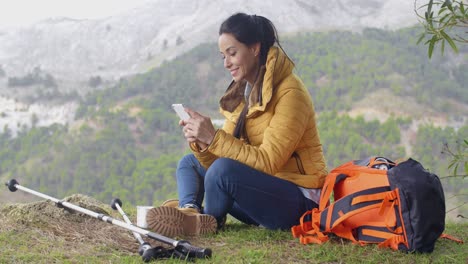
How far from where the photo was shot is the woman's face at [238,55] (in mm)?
2467

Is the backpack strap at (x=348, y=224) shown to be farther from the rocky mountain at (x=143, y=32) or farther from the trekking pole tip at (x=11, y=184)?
the rocky mountain at (x=143, y=32)

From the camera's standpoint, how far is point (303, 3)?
37.6m

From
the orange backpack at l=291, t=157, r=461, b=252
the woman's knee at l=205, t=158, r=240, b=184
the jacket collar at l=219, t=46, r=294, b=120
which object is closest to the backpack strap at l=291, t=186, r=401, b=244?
the orange backpack at l=291, t=157, r=461, b=252

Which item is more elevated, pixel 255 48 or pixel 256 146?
pixel 255 48

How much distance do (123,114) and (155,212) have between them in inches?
1211

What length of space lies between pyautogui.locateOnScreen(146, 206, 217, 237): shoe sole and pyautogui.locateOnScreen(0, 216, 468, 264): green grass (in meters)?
0.04

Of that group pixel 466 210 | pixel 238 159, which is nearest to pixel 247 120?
pixel 238 159

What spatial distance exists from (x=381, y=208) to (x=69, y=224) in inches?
60.8

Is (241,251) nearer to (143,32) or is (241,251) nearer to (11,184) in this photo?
(11,184)

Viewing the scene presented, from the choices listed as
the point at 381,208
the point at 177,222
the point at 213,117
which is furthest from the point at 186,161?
the point at 213,117

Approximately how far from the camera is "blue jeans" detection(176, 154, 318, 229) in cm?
232

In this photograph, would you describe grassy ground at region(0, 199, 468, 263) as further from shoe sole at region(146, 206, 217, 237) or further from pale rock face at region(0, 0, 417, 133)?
pale rock face at region(0, 0, 417, 133)

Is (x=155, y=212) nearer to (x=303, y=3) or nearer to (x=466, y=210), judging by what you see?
(x=466, y=210)

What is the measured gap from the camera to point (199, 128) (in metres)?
2.31
